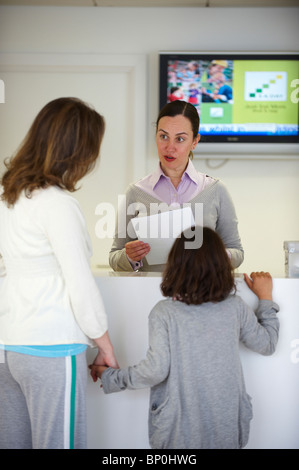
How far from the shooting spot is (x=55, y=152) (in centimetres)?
138

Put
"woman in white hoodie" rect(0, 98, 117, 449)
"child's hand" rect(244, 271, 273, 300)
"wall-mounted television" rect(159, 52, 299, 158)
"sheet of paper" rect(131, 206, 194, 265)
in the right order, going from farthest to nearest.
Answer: "wall-mounted television" rect(159, 52, 299, 158), "sheet of paper" rect(131, 206, 194, 265), "child's hand" rect(244, 271, 273, 300), "woman in white hoodie" rect(0, 98, 117, 449)

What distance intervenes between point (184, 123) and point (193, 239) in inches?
32.3

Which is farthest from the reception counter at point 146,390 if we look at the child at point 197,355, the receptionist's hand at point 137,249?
the child at point 197,355

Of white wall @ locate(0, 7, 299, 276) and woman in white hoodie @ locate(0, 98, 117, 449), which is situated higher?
white wall @ locate(0, 7, 299, 276)

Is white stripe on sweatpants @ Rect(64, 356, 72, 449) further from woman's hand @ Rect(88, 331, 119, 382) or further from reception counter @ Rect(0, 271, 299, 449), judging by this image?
reception counter @ Rect(0, 271, 299, 449)

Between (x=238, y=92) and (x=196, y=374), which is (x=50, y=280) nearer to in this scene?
(x=196, y=374)

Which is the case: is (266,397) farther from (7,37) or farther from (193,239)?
(7,37)

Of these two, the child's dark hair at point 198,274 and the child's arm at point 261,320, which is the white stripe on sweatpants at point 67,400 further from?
the child's arm at point 261,320

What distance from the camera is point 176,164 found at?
225cm

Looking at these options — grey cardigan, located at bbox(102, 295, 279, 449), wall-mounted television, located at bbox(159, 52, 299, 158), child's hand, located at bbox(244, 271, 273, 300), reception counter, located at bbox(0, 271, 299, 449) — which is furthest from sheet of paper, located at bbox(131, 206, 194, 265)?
wall-mounted television, located at bbox(159, 52, 299, 158)

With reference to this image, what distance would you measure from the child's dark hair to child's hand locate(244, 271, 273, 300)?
0.70 ft

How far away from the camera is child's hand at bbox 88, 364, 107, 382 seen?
5.19ft

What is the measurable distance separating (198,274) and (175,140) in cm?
87

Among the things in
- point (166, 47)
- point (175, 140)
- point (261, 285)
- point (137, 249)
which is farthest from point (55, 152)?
point (166, 47)
